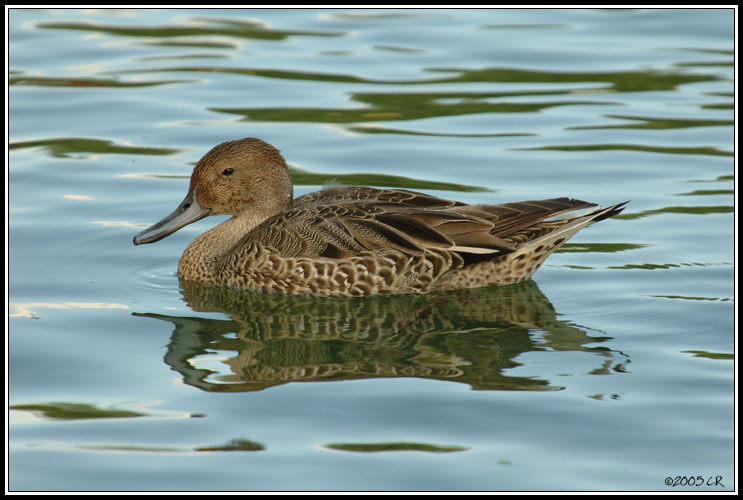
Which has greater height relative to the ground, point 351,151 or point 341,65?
point 341,65

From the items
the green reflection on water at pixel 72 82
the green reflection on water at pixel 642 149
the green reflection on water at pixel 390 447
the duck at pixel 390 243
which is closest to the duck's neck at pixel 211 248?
the duck at pixel 390 243

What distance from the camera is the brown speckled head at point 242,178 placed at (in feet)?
28.9

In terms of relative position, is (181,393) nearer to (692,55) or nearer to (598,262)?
(598,262)

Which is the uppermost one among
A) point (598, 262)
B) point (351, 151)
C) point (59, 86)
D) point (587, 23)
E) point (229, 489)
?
point (587, 23)

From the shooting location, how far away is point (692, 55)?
48.0ft

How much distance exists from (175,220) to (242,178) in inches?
24.8

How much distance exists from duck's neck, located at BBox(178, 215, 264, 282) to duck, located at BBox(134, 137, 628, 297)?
2cm

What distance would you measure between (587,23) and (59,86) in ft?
24.0

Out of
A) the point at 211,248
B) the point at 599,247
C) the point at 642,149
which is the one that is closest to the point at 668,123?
the point at 642,149

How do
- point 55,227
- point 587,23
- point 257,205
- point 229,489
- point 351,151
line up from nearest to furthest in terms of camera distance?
point 229,489, point 257,205, point 55,227, point 351,151, point 587,23

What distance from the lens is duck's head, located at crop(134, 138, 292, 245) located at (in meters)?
8.82

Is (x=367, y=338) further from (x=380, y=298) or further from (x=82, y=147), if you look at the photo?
(x=82, y=147)

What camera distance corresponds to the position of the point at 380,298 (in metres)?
8.38

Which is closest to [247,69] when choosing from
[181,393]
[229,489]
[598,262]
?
[598,262]
